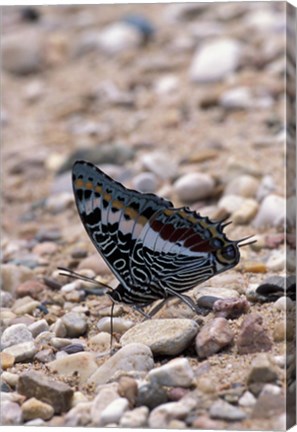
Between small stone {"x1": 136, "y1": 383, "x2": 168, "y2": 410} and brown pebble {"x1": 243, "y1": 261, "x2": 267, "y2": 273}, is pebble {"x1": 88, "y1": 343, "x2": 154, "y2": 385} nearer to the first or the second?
small stone {"x1": 136, "y1": 383, "x2": 168, "y2": 410}

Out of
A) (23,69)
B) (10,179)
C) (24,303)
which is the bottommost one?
(24,303)

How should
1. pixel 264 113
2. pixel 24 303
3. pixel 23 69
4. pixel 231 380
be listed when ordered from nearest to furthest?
pixel 231 380, pixel 24 303, pixel 264 113, pixel 23 69

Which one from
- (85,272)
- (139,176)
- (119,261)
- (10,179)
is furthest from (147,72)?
(119,261)

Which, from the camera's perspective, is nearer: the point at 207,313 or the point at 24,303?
the point at 207,313

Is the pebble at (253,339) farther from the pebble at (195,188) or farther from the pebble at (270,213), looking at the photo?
the pebble at (195,188)

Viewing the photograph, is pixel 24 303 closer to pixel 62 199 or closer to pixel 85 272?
pixel 85 272

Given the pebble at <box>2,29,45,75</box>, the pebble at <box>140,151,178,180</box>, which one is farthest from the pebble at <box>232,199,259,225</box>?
the pebble at <box>2,29,45,75</box>
